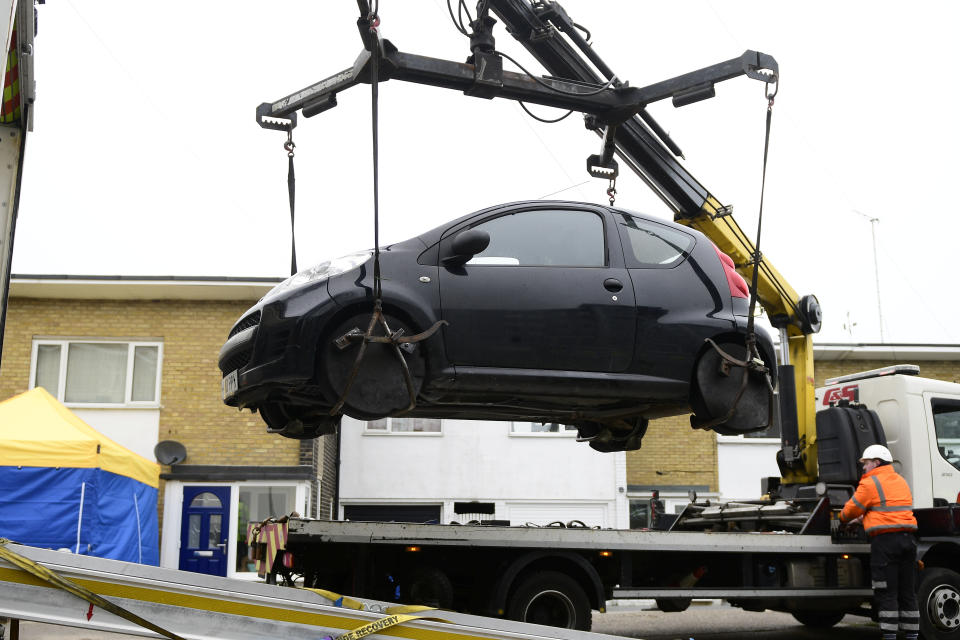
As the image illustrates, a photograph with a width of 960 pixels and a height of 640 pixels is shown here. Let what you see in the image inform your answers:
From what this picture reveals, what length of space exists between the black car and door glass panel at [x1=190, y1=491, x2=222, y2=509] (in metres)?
10.8

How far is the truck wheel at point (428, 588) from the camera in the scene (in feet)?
22.2

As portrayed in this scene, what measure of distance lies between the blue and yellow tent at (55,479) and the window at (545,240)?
805 centimetres

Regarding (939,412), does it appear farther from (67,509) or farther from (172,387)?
(172,387)

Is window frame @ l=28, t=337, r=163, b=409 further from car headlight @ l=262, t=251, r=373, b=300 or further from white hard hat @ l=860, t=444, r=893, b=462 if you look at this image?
white hard hat @ l=860, t=444, r=893, b=462

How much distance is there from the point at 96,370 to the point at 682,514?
11707 mm

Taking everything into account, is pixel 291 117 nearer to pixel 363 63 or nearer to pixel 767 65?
pixel 363 63

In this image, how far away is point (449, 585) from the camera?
6.83 m

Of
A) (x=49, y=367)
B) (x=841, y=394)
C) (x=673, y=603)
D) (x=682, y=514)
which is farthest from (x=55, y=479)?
(x=841, y=394)

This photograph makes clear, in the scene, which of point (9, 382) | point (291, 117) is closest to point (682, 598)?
point (291, 117)

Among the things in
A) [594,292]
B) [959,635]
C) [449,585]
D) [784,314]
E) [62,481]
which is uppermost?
[784,314]

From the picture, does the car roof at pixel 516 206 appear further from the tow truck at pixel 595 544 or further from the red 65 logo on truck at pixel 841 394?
the red 65 logo on truck at pixel 841 394

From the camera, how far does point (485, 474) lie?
1880 centimetres

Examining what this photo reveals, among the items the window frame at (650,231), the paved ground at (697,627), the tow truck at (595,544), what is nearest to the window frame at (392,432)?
Result: the paved ground at (697,627)

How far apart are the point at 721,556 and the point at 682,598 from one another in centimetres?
49
